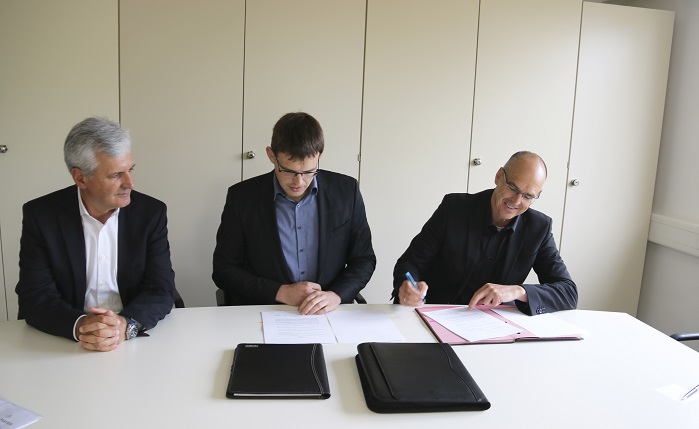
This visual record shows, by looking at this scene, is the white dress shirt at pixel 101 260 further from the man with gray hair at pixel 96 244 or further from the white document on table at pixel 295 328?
the white document on table at pixel 295 328

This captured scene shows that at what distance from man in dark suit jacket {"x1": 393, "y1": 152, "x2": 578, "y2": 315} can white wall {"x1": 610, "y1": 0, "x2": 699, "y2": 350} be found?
69.8 inches

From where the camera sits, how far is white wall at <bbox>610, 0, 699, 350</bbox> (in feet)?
11.2

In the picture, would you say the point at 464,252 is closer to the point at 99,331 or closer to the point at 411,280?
the point at 411,280

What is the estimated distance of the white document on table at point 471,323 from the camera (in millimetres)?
1727

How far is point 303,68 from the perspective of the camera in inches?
119

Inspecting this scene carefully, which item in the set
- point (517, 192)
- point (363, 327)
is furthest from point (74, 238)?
point (517, 192)

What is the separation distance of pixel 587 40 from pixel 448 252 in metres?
2.03

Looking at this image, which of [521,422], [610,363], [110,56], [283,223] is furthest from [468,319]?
[110,56]

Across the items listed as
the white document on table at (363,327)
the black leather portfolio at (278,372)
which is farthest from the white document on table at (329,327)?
the black leather portfolio at (278,372)

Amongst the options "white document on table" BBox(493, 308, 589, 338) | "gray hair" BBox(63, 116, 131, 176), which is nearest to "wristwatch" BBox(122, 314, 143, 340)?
"gray hair" BBox(63, 116, 131, 176)

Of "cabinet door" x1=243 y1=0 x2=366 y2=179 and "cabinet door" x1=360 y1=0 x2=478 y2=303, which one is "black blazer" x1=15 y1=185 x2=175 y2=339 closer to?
"cabinet door" x1=243 y1=0 x2=366 y2=179

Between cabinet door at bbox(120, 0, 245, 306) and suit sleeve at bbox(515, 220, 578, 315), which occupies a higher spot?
cabinet door at bbox(120, 0, 245, 306)

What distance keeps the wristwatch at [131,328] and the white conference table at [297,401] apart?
0.03 meters

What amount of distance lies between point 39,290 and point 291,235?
0.97 meters
